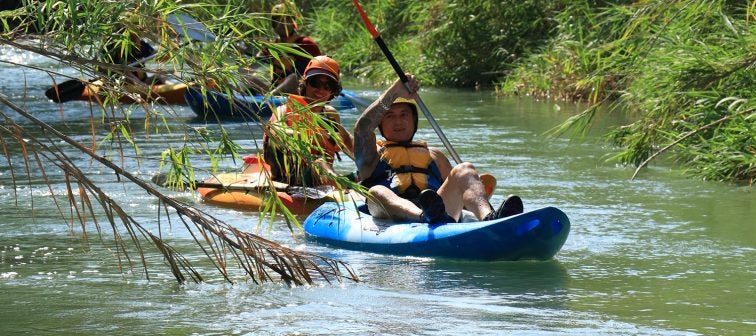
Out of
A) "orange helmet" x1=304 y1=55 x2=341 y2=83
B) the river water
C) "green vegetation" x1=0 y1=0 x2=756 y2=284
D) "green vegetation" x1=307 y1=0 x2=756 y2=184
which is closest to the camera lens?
"green vegetation" x1=0 y1=0 x2=756 y2=284

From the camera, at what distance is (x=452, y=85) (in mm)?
17828

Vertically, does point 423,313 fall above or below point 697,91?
below

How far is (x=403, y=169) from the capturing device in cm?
705

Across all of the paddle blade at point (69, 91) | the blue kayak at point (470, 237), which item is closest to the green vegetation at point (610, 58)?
the blue kayak at point (470, 237)

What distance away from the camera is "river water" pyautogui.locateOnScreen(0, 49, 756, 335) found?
5.23 metres

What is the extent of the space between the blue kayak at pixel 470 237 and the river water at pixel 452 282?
63mm

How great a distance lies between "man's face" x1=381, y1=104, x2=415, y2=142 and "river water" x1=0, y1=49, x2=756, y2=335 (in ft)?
2.16

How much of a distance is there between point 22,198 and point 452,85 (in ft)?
32.2

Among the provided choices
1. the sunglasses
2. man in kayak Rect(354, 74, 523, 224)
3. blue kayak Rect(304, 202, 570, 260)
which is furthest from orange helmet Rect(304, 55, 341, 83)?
blue kayak Rect(304, 202, 570, 260)

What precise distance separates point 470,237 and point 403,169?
2.71 ft

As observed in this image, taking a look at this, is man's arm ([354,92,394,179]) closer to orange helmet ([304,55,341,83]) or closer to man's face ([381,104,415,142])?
man's face ([381,104,415,142])

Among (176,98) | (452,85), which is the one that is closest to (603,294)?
(176,98)

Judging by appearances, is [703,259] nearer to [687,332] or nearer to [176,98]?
[687,332]

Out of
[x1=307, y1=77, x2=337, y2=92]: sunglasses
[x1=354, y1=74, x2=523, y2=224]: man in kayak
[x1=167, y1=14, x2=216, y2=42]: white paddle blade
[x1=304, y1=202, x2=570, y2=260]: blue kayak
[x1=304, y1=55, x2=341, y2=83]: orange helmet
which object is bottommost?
[x1=304, y1=202, x2=570, y2=260]: blue kayak
